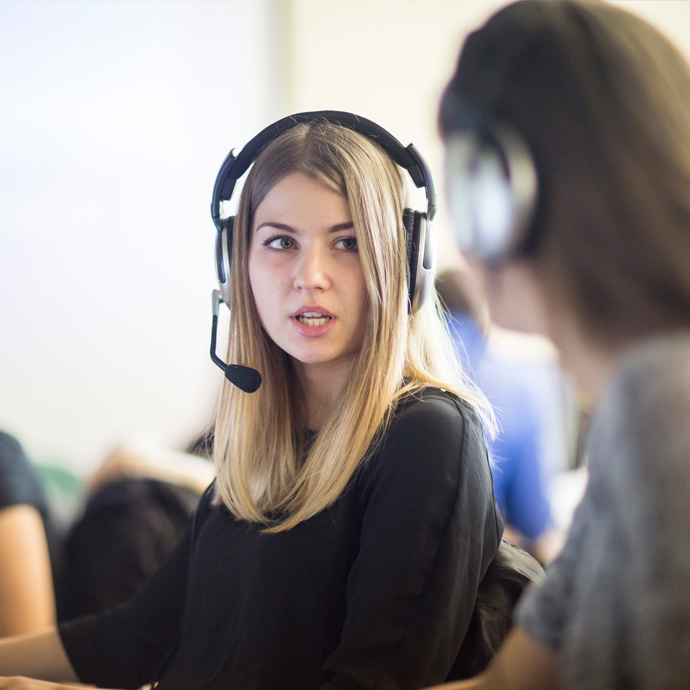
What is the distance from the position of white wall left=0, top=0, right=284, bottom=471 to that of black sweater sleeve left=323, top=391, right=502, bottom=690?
37.9 inches

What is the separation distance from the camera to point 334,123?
907mm

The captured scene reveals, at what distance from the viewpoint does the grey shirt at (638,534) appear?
41 centimetres

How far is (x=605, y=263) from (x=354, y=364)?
1.61ft

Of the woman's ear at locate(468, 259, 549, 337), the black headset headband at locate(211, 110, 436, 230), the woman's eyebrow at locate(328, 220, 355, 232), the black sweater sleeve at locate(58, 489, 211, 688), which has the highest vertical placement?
the black headset headband at locate(211, 110, 436, 230)

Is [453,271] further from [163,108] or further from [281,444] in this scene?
[163,108]

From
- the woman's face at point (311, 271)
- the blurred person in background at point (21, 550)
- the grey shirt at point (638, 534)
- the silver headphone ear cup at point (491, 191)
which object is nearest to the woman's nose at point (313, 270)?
the woman's face at point (311, 271)

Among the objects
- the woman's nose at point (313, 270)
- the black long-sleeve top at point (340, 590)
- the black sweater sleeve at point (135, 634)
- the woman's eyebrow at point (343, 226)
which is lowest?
the black sweater sleeve at point (135, 634)

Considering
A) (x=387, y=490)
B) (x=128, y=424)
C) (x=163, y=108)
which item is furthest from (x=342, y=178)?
(x=128, y=424)

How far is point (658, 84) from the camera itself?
0.46 meters

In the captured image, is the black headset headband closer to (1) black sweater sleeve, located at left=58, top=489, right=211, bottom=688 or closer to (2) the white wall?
(1) black sweater sleeve, located at left=58, top=489, right=211, bottom=688

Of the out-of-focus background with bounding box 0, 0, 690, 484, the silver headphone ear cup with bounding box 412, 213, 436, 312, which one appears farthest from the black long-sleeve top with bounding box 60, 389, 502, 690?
the out-of-focus background with bounding box 0, 0, 690, 484

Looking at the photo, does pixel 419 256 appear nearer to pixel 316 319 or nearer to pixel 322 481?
pixel 316 319

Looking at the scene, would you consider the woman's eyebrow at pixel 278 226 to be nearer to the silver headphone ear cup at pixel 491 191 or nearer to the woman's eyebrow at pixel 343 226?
the woman's eyebrow at pixel 343 226

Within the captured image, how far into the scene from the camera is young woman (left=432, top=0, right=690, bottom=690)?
1.38ft
